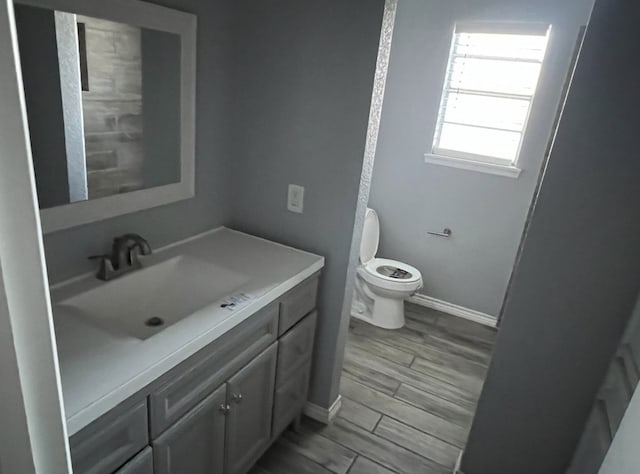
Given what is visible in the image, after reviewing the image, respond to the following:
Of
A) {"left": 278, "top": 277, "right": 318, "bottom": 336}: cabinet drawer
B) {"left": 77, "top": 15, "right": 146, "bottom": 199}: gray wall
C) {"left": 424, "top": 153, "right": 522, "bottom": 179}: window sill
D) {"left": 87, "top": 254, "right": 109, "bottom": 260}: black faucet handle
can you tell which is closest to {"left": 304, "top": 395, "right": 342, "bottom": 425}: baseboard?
{"left": 278, "top": 277, "right": 318, "bottom": 336}: cabinet drawer

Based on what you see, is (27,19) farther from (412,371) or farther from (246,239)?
(412,371)

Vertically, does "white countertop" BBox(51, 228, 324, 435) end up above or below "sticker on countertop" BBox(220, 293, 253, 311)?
below

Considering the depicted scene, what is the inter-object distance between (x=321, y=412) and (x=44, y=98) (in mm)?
1754

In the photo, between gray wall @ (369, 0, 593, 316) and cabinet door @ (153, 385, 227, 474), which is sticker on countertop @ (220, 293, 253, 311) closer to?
cabinet door @ (153, 385, 227, 474)

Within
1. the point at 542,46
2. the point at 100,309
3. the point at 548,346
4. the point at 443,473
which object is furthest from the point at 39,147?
the point at 542,46

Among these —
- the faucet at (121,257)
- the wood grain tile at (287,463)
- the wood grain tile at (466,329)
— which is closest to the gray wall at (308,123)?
the wood grain tile at (287,463)

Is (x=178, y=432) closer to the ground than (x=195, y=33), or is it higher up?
closer to the ground

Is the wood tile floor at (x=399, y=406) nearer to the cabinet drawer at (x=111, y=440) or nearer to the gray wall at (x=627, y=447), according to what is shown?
the cabinet drawer at (x=111, y=440)

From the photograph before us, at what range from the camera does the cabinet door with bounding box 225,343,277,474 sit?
4.92ft

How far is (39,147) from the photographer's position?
49.4 inches

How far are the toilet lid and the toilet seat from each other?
0.05 m

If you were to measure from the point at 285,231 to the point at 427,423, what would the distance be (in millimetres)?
1230

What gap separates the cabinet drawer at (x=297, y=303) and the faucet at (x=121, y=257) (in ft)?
1.76

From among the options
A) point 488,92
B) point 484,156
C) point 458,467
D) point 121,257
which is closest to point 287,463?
point 458,467
